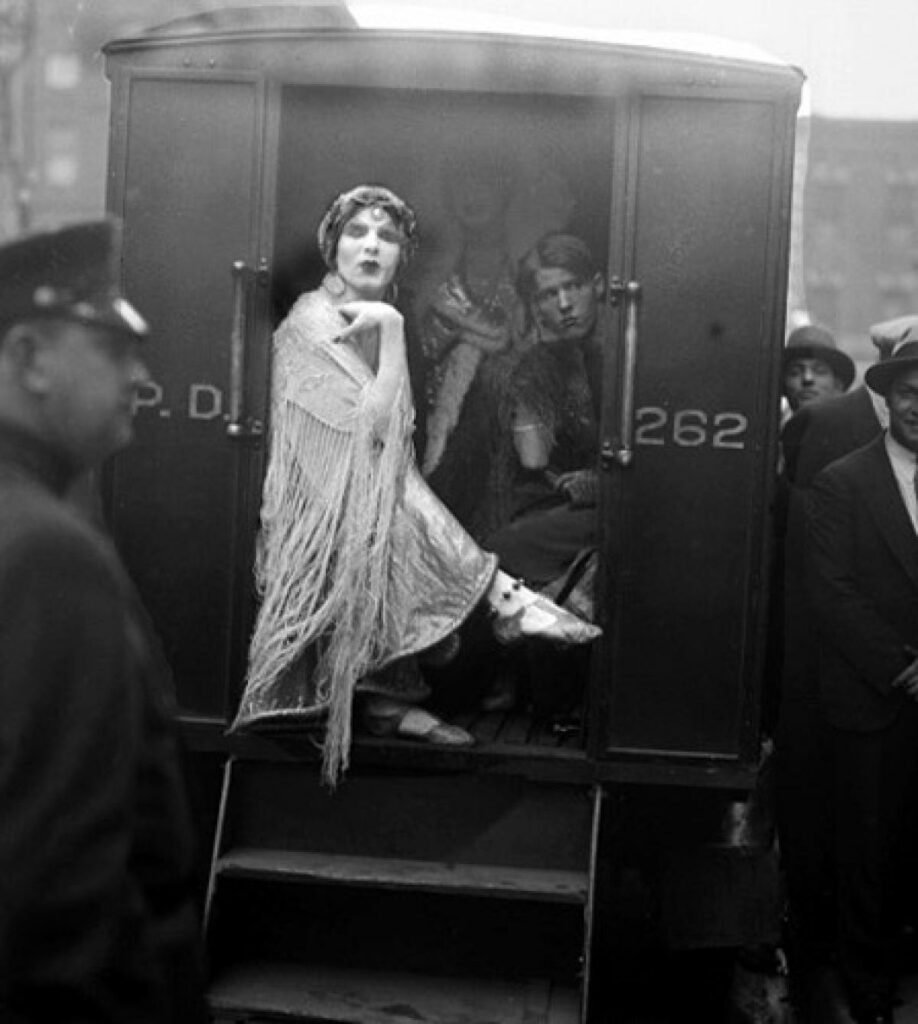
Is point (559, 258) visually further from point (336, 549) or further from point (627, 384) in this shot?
point (336, 549)

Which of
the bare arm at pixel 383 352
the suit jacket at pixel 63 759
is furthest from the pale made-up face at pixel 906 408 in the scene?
the suit jacket at pixel 63 759

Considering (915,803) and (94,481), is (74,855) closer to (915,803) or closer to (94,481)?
(94,481)

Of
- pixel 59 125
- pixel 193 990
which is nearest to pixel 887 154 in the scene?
pixel 59 125

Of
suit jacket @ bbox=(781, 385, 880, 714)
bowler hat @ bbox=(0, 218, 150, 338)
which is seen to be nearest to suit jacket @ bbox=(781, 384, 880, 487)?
suit jacket @ bbox=(781, 385, 880, 714)

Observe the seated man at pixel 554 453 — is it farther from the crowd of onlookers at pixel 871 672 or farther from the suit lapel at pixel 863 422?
the suit lapel at pixel 863 422

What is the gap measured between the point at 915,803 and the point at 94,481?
2.54m

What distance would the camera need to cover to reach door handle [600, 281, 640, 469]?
15.6ft

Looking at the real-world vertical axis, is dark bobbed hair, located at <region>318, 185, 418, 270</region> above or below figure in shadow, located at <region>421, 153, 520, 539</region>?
Result: above

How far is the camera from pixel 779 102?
472 centimetres

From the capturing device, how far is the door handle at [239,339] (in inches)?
191

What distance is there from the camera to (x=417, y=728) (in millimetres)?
4965

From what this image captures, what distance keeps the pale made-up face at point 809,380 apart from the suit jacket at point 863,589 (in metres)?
1.66

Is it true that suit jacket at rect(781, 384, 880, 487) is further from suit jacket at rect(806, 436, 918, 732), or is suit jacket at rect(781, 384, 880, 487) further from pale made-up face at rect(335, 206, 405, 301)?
pale made-up face at rect(335, 206, 405, 301)

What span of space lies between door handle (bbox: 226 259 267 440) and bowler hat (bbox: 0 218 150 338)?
7.59 feet
